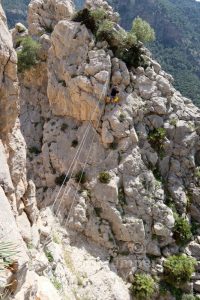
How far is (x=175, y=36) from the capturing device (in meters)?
149

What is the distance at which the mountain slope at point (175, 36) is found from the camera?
381 ft

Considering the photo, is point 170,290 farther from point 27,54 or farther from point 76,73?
point 27,54

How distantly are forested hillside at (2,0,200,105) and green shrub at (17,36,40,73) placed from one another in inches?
2956

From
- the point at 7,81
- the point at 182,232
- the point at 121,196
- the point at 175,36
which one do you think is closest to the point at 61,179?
the point at 121,196

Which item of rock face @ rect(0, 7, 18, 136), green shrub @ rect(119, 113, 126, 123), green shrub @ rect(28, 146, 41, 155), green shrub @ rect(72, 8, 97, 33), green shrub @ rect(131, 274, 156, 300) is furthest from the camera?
green shrub @ rect(72, 8, 97, 33)

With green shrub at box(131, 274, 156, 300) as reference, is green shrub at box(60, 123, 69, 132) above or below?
above

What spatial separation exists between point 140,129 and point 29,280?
59.7 ft

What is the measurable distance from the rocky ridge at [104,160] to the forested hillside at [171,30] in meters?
74.4

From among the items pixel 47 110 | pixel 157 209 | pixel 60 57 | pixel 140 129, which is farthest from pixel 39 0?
pixel 157 209

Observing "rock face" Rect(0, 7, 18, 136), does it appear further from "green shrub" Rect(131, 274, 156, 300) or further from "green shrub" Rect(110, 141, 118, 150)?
"green shrub" Rect(131, 274, 156, 300)

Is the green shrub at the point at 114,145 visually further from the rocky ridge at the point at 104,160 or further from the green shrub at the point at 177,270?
the green shrub at the point at 177,270

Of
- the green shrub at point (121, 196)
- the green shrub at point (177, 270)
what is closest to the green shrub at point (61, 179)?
the green shrub at point (121, 196)

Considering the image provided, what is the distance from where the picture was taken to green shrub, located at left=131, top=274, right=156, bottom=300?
2397 centimetres

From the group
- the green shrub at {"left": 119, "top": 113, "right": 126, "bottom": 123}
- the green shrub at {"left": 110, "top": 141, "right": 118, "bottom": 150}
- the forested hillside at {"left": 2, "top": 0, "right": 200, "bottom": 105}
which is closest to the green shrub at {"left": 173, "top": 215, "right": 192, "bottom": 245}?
the green shrub at {"left": 110, "top": 141, "right": 118, "bottom": 150}
